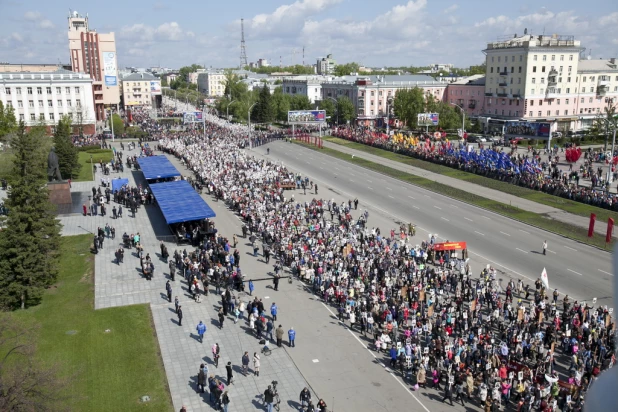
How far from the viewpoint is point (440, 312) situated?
24.0 m

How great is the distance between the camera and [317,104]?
376 feet

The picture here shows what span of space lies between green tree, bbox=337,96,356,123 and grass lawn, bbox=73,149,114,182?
45390 mm

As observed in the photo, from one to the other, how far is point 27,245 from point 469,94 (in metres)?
90.5

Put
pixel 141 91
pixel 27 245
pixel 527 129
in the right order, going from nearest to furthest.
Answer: pixel 27 245, pixel 527 129, pixel 141 91

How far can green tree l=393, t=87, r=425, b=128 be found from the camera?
299 ft

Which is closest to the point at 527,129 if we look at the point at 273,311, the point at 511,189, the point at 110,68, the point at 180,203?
the point at 511,189

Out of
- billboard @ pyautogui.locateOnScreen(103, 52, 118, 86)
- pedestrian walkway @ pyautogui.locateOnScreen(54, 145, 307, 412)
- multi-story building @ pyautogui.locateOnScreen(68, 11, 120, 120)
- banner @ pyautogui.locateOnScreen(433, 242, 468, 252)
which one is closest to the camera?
pedestrian walkway @ pyautogui.locateOnScreen(54, 145, 307, 412)

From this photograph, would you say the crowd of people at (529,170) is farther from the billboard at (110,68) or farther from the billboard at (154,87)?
the billboard at (154,87)

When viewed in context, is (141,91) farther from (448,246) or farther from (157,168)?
(448,246)

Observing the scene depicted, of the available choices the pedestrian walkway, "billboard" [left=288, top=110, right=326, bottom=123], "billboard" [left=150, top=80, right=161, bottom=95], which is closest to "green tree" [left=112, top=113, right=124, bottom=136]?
"billboard" [left=288, top=110, right=326, bottom=123]

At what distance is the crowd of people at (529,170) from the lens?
45144mm

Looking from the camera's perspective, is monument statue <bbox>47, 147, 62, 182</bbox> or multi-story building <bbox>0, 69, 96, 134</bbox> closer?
monument statue <bbox>47, 147, 62, 182</bbox>

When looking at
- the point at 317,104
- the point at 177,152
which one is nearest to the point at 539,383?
the point at 177,152

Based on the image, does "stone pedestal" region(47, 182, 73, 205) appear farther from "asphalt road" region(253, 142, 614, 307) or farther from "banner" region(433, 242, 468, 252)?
"banner" region(433, 242, 468, 252)
